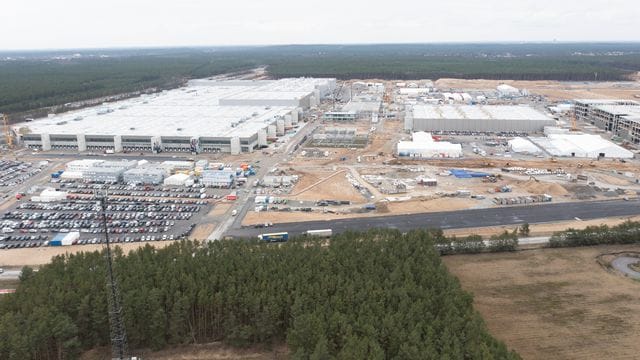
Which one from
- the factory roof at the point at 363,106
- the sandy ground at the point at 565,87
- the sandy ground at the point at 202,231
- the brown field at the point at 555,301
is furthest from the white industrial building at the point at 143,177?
the sandy ground at the point at 565,87

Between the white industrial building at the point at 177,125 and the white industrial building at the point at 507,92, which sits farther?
the white industrial building at the point at 507,92

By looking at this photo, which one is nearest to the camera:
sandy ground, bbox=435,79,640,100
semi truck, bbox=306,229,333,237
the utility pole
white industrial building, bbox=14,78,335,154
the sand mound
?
the utility pole

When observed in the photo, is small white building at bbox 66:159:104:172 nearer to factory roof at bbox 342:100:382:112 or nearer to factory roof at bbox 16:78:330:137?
factory roof at bbox 16:78:330:137

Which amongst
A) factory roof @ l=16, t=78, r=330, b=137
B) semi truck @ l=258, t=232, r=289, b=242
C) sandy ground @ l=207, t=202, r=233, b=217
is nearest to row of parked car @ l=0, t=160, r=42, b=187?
factory roof @ l=16, t=78, r=330, b=137

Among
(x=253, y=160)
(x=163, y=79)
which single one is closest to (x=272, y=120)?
(x=253, y=160)

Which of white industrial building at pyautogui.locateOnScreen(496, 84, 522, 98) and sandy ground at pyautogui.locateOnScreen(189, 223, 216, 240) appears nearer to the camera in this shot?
sandy ground at pyautogui.locateOnScreen(189, 223, 216, 240)

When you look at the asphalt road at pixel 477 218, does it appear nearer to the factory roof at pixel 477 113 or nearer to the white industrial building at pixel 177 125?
the white industrial building at pixel 177 125
